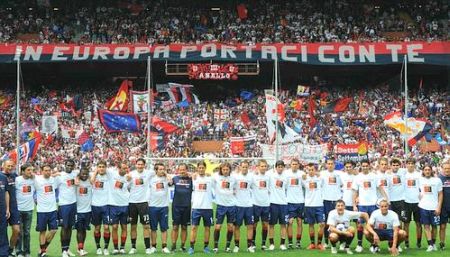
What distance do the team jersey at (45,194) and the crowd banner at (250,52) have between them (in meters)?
24.5

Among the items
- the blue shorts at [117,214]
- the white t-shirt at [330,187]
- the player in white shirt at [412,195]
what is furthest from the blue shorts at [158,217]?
the player in white shirt at [412,195]

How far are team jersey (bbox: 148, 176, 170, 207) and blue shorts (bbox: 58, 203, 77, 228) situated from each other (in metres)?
1.72

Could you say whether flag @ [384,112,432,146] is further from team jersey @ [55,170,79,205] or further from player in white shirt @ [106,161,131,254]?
team jersey @ [55,170,79,205]

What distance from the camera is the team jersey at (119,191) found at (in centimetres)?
1644

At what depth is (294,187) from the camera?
17.1 m

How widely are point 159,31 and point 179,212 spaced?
96.6 ft

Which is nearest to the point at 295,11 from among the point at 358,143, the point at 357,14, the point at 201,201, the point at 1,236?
the point at 357,14

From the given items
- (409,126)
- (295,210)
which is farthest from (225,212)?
(409,126)

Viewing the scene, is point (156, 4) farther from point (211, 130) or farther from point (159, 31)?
point (211, 130)

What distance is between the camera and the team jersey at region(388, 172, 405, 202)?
17266mm

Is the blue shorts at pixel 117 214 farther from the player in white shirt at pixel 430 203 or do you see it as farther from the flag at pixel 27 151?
the flag at pixel 27 151

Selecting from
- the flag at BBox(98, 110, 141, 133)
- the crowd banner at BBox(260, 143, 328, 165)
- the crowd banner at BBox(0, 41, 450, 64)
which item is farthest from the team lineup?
the crowd banner at BBox(0, 41, 450, 64)

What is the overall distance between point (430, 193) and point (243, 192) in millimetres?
4337

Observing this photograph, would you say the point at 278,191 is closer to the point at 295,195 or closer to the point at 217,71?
the point at 295,195
